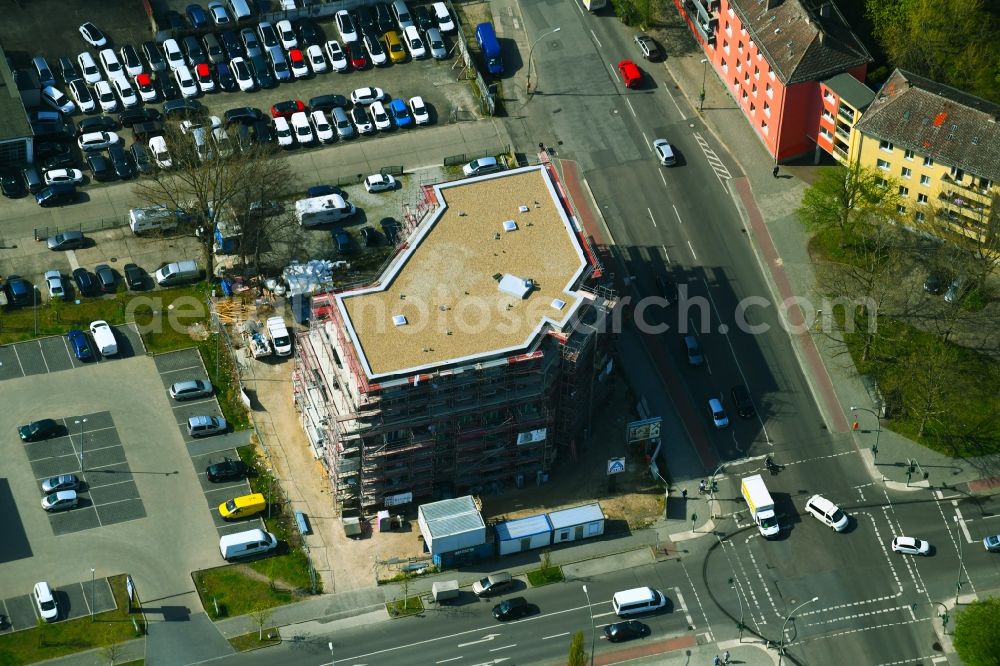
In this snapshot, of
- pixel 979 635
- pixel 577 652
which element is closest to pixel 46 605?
pixel 577 652

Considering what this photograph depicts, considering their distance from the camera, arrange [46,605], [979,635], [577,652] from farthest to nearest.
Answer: [46,605] < [979,635] < [577,652]

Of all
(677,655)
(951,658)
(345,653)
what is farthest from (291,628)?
(951,658)

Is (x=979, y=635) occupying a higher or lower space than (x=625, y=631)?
lower

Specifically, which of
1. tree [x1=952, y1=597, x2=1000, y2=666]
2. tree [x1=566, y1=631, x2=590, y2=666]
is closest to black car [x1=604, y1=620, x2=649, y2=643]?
tree [x1=566, y1=631, x2=590, y2=666]

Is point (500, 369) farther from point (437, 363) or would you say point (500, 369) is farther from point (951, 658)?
point (951, 658)

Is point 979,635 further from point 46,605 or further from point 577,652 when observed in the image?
point 46,605

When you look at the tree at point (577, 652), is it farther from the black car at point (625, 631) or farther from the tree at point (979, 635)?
the tree at point (979, 635)
